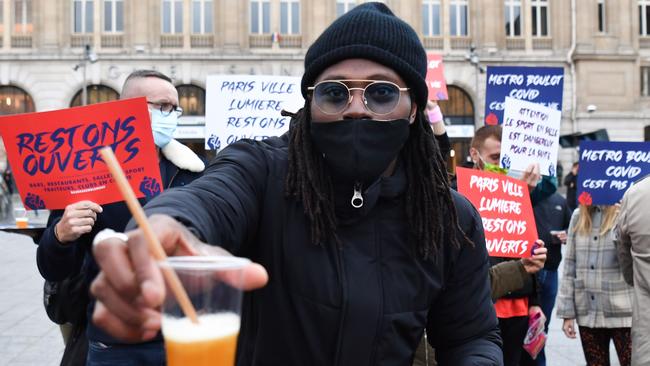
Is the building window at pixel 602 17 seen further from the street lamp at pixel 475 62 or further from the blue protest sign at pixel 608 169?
the blue protest sign at pixel 608 169

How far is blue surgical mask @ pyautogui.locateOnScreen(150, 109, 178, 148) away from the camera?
3672mm

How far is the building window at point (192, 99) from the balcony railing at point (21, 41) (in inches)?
289

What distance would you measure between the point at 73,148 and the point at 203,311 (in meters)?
2.56

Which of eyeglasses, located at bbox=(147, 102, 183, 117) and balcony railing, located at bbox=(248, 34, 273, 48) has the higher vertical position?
balcony railing, located at bbox=(248, 34, 273, 48)

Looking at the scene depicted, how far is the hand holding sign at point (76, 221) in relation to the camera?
2.84 m

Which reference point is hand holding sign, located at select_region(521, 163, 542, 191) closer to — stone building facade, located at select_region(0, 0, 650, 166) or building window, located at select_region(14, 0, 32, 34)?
stone building facade, located at select_region(0, 0, 650, 166)

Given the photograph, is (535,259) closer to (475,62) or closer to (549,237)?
(549,237)

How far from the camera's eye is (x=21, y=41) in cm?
3091

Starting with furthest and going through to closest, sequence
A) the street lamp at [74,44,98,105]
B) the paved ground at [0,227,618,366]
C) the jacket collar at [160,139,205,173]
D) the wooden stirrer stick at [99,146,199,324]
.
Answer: the street lamp at [74,44,98,105] < the paved ground at [0,227,618,366] < the jacket collar at [160,139,205,173] < the wooden stirrer stick at [99,146,199,324]

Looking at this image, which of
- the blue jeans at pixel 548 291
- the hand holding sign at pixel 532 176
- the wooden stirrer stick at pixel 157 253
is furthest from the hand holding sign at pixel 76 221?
the blue jeans at pixel 548 291

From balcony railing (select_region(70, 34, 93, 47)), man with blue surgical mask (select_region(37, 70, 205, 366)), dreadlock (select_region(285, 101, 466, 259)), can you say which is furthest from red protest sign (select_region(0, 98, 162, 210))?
balcony railing (select_region(70, 34, 93, 47))

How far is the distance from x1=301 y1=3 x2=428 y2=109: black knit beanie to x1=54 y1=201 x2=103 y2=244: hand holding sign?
146 cm

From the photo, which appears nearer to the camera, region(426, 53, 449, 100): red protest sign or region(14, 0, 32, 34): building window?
region(426, 53, 449, 100): red protest sign

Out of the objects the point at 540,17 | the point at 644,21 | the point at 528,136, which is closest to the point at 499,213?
the point at 528,136
